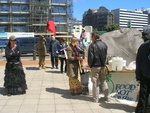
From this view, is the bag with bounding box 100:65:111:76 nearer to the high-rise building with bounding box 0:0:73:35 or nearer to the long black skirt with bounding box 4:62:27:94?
the long black skirt with bounding box 4:62:27:94

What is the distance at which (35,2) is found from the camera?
74.6 m

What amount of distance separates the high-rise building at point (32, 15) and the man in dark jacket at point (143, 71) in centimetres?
6876

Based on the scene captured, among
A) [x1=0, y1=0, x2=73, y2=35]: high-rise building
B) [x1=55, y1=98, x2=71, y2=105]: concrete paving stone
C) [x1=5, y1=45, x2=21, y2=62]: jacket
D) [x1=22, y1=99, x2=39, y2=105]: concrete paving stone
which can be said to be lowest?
[x1=22, y1=99, x2=39, y2=105]: concrete paving stone

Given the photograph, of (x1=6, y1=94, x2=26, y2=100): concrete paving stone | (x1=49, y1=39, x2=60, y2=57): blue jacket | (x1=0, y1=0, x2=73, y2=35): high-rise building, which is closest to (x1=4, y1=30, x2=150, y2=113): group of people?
(x1=6, y1=94, x2=26, y2=100): concrete paving stone

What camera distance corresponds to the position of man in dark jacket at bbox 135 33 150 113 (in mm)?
4672

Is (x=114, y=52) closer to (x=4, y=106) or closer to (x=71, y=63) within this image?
(x=71, y=63)

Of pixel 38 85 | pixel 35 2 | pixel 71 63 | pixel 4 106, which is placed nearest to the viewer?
pixel 4 106

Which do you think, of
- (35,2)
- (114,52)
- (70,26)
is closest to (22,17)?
(35,2)

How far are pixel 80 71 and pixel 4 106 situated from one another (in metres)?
2.29

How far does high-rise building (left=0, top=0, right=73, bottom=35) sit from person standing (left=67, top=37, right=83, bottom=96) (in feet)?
218

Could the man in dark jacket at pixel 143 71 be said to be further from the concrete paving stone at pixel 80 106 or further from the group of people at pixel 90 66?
the concrete paving stone at pixel 80 106

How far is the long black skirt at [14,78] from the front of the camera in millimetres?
6883

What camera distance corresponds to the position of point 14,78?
6.89 m

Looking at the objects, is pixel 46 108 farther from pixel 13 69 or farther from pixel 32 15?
pixel 32 15
